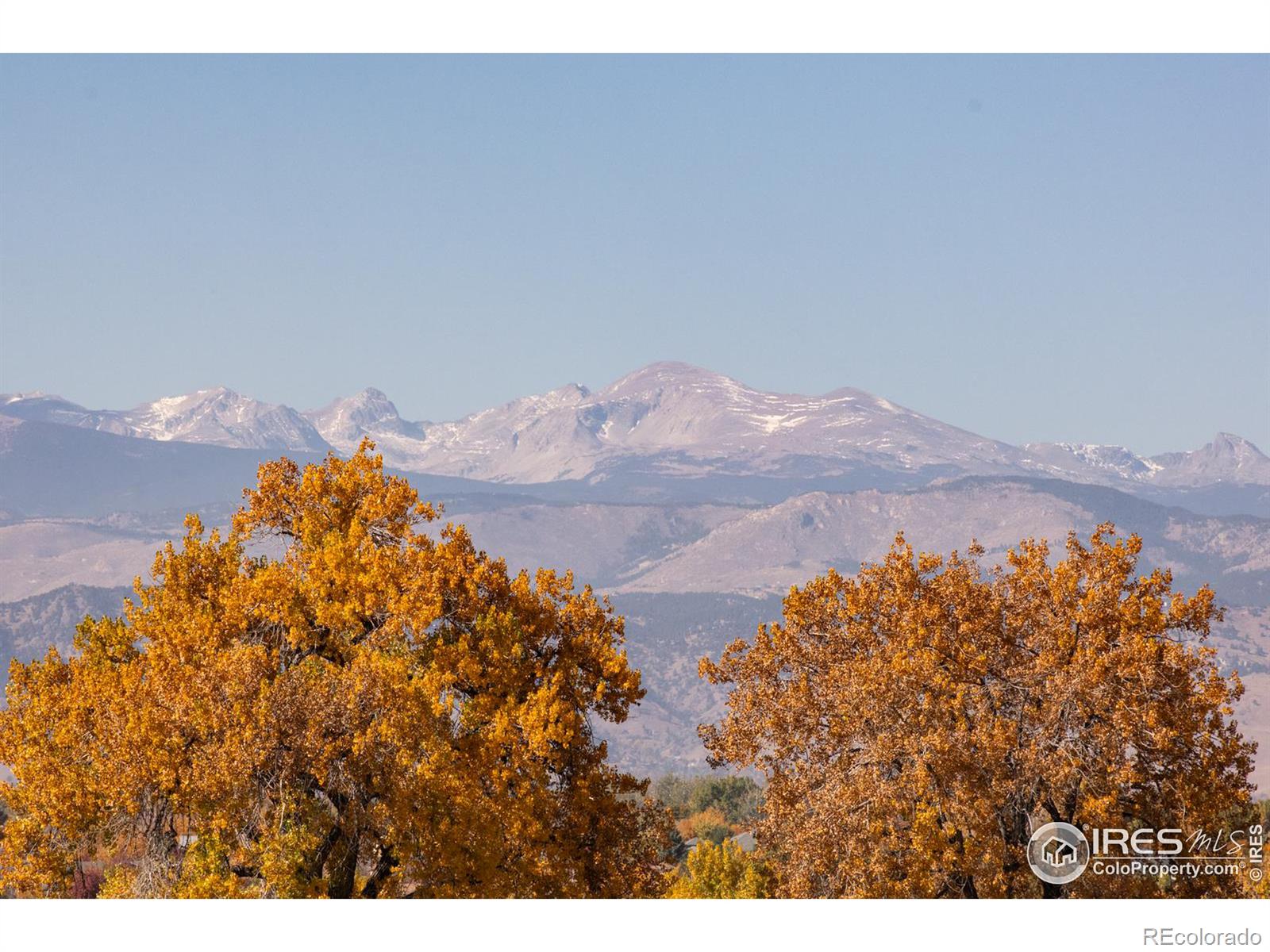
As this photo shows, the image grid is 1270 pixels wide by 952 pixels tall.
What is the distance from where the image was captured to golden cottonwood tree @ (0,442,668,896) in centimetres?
2506

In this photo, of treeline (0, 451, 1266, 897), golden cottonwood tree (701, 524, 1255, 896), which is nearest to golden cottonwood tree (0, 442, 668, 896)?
treeline (0, 451, 1266, 897)

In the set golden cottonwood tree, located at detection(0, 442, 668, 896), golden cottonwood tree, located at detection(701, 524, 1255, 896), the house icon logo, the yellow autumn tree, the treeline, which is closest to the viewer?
golden cottonwood tree, located at detection(0, 442, 668, 896)

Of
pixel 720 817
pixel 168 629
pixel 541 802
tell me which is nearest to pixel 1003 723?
pixel 541 802

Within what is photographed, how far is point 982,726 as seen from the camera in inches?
1048

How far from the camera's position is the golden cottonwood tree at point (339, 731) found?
82.2 ft

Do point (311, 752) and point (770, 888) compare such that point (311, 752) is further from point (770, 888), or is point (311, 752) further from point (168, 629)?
point (770, 888)

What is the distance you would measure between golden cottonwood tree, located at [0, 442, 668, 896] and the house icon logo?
746 centimetres

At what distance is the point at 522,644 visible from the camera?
29.3 meters

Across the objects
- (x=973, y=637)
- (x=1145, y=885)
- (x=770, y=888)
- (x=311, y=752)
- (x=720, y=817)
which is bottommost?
(x=720, y=817)

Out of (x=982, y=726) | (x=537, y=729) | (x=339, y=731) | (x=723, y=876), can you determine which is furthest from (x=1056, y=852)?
(x=339, y=731)

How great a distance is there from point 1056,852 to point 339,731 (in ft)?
43.1

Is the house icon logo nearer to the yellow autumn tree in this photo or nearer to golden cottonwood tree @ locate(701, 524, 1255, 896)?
golden cottonwood tree @ locate(701, 524, 1255, 896)

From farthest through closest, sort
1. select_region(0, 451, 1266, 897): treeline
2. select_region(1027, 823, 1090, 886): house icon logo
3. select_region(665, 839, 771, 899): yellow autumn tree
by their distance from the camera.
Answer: select_region(665, 839, 771, 899): yellow autumn tree < select_region(1027, 823, 1090, 886): house icon logo < select_region(0, 451, 1266, 897): treeline

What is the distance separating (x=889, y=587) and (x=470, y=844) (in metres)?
10.8
